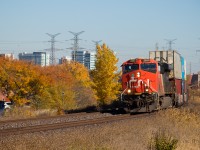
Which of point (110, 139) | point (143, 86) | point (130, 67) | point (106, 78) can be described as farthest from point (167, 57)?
point (110, 139)

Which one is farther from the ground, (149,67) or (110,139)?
(149,67)

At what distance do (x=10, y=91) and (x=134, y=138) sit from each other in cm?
5381

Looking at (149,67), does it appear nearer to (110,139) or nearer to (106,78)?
(110,139)

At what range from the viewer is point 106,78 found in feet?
157

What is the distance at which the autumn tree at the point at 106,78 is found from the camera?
47.3m

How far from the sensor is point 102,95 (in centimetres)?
4738

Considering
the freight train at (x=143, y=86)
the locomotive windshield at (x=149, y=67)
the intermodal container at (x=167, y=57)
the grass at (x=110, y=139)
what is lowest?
the grass at (x=110, y=139)

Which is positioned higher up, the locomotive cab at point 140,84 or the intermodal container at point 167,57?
the intermodal container at point 167,57

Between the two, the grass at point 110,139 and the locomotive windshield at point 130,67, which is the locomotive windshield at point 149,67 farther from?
the grass at point 110,139

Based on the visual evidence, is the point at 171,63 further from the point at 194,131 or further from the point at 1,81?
the point at 1,81

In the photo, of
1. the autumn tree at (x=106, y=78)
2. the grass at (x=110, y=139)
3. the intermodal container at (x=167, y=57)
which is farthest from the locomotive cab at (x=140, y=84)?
the autumn tree at (x=106, y=78)

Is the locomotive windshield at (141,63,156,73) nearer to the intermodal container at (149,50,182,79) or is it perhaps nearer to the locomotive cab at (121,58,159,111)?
the locomotive cab at (121,58,159,111)

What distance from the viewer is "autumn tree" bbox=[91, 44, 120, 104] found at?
47.3 meters

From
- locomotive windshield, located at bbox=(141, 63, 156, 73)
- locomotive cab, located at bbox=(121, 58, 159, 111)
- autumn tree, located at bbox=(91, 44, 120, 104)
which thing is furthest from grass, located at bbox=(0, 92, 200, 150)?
autumn tree, located at bbox=(91, 44, 120, 104)
